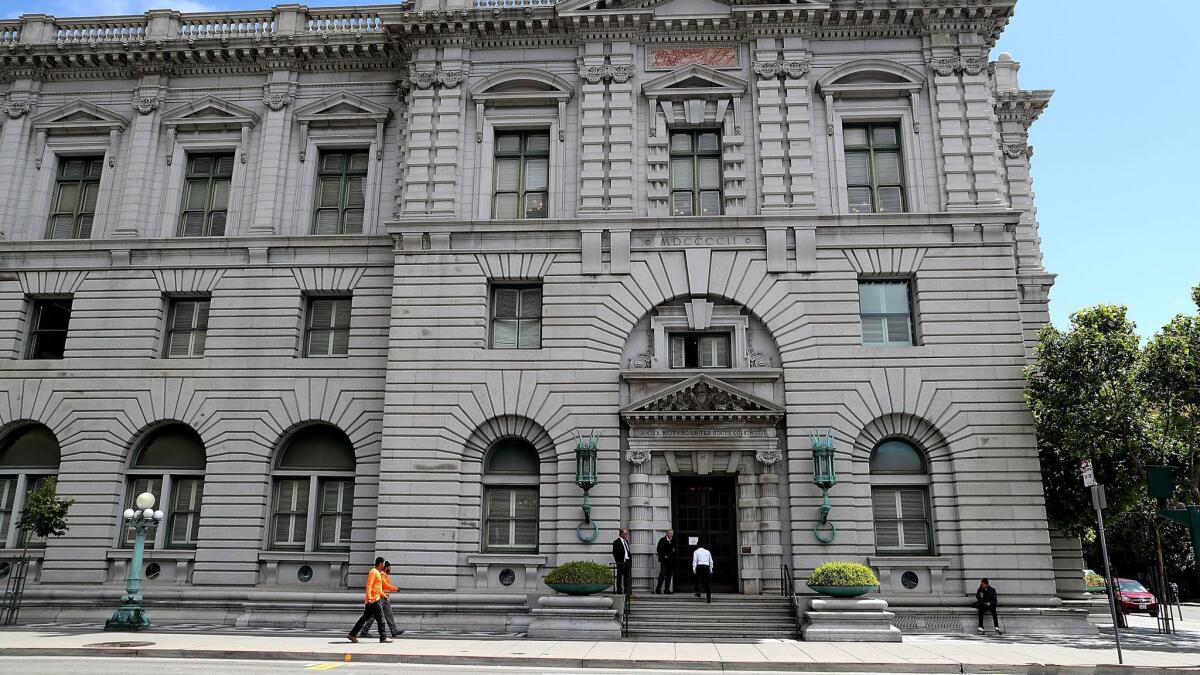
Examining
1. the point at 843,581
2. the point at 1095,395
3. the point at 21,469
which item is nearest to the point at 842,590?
the point at 843,581

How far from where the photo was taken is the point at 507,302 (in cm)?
2644

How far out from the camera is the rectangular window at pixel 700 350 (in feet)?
83.3

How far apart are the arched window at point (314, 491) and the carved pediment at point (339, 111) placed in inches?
399

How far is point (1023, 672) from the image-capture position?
15773mm

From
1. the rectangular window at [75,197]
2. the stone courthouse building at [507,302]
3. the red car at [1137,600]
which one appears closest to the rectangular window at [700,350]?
the stone courthouse building at [507,302]

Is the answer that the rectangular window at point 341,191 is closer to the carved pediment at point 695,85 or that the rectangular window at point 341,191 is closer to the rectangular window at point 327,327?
the rectangular window at point 327,327

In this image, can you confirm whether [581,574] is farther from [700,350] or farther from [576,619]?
[700,350]

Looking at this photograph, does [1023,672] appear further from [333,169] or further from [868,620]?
[333,169]

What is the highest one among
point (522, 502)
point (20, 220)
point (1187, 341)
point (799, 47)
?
point (799, 47)

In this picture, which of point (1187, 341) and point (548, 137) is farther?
point (548, 137)

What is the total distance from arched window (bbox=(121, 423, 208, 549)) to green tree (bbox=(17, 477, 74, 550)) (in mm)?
2483

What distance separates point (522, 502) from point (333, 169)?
42.6 feet

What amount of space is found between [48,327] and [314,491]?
1105 centimetres

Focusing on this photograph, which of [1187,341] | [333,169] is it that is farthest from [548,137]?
[1187,341]
